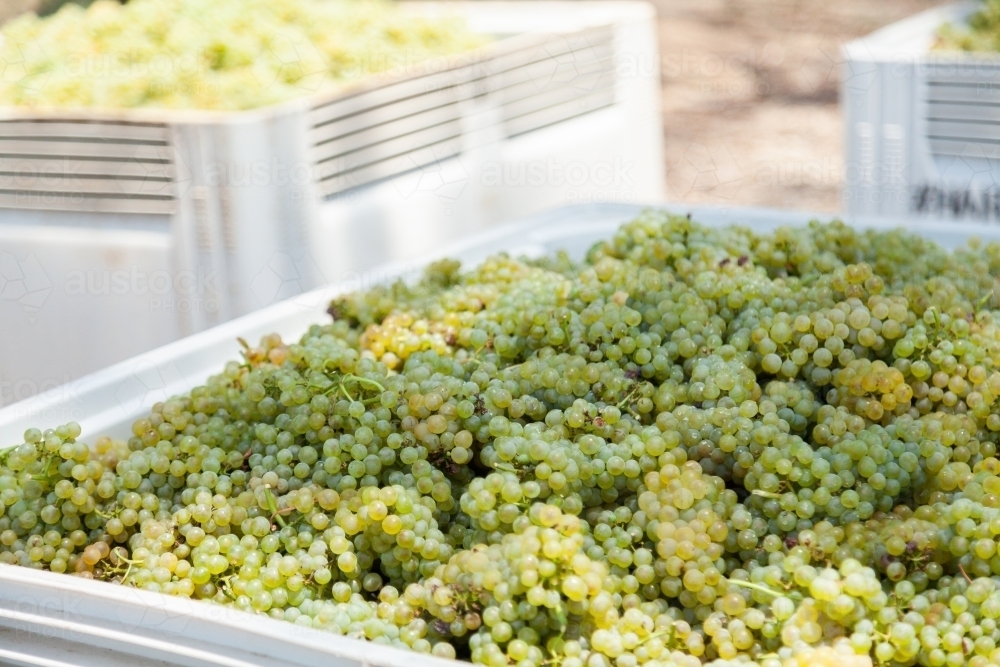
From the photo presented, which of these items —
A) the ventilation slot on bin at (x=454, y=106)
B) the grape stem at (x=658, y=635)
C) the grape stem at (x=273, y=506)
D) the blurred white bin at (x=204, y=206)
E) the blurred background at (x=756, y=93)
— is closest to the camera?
the grape stem at (x=658, y=635)

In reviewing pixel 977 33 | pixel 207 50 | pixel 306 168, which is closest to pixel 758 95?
pixel 977 33

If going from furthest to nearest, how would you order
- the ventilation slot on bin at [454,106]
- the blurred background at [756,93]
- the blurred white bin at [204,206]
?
the blurred background at [756,93]
the ventilation slot on bin at [454,106]
the blurred white bin at [204,206]

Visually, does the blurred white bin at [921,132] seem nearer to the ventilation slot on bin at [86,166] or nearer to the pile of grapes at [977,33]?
the pile of grapes at [977,33]

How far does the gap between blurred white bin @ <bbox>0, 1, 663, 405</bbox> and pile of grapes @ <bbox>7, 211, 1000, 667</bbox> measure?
3.56 ft

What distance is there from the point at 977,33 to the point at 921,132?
53 centimetres

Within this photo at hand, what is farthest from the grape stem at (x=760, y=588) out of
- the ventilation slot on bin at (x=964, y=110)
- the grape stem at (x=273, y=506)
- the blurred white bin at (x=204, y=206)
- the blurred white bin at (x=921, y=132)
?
the ventilation slot on bin at (x=964, y=110)

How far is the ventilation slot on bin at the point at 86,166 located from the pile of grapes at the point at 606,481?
46.7 inches

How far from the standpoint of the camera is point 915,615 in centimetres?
87

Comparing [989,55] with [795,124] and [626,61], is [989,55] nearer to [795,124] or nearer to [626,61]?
[626,61]

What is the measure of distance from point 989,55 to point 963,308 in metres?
1.61

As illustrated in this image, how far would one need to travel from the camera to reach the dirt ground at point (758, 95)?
4.82 metres

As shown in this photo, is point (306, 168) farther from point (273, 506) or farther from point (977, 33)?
point (977, 33)

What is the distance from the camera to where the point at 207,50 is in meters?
2.90

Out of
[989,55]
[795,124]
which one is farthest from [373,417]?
[795,124]
